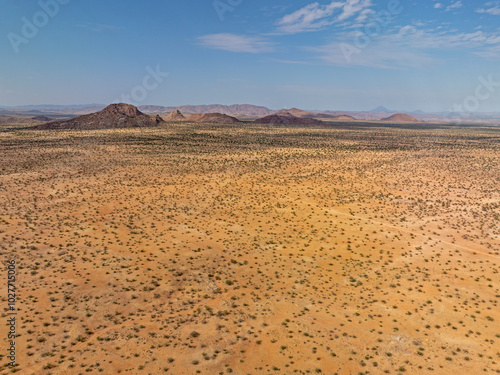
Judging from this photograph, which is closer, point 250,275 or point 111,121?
point 250,275

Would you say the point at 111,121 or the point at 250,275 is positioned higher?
the point at 111,121

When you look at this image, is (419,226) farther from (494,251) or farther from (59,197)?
(59,197)

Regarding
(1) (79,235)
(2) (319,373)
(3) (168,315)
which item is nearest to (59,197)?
(1) (79,235)

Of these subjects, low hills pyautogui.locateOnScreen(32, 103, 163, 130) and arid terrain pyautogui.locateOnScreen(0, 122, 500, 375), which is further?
low hills pyautogui.locateOnScreen(32, 103, 163, 130)

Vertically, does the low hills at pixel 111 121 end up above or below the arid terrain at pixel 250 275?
above
